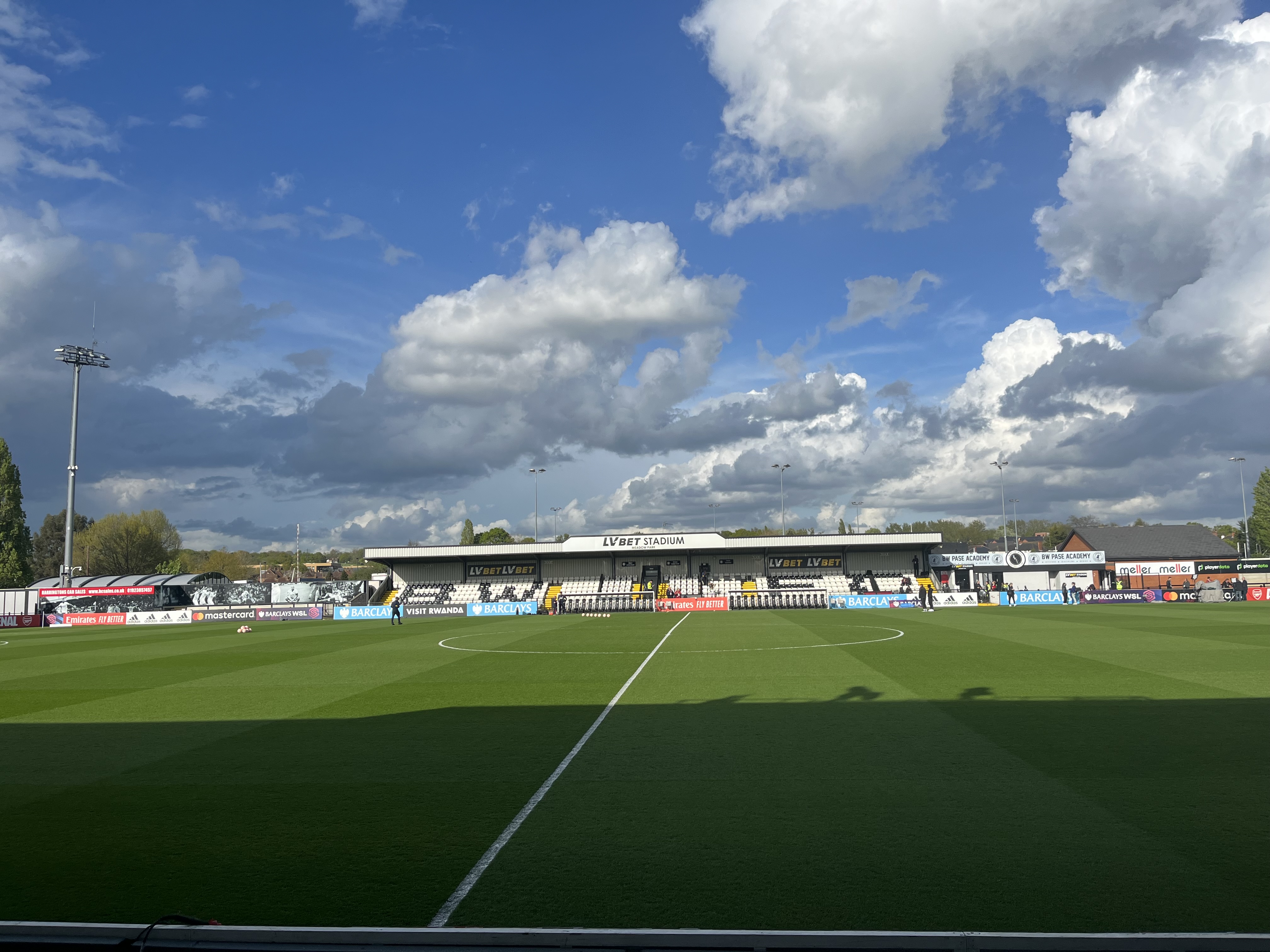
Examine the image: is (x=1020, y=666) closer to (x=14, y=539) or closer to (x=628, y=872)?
(x=628, y=872)

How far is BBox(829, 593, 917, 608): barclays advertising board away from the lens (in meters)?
56.0

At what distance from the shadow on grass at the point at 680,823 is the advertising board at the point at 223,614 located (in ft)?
165

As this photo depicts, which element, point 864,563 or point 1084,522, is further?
point 1084,522

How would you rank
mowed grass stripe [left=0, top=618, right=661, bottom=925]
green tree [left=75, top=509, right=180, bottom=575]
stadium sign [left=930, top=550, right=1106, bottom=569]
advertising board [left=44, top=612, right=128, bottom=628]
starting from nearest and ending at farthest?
mowed grass stripe [left=0, top=618, right=661, bottom=925]
advertising board [left=44, top=612, right=128, bottom=628]
stadium sign [left=930, top=550, right=1106, bottom=569]
green tree [left=75, top=509, right=180, bottom=575]

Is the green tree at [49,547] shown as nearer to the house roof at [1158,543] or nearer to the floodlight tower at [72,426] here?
the floodlight tower at [72,426]

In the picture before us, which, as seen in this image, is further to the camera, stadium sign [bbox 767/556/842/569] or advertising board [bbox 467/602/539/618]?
stadium sign [bbox 767/556/842/569]

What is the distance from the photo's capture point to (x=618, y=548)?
2857 inches

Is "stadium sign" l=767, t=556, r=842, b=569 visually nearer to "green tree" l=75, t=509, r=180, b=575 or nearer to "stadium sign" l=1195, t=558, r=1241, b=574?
"stadium sign" l=1195, t=558, r=1241, b=574

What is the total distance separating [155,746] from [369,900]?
896cm

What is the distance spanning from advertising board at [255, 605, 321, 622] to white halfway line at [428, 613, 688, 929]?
5143 cm

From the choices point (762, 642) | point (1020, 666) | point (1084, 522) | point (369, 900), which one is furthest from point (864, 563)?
point (1084, 522)

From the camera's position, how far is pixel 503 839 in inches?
309

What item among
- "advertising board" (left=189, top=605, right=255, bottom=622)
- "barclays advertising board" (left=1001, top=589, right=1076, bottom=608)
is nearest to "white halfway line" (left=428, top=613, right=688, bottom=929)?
"barclays advertising board" (left=1001, top=589, right=1076, bottom=608)

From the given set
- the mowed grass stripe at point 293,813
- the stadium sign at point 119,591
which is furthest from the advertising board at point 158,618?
the mowed grass stripe at point 293,813
